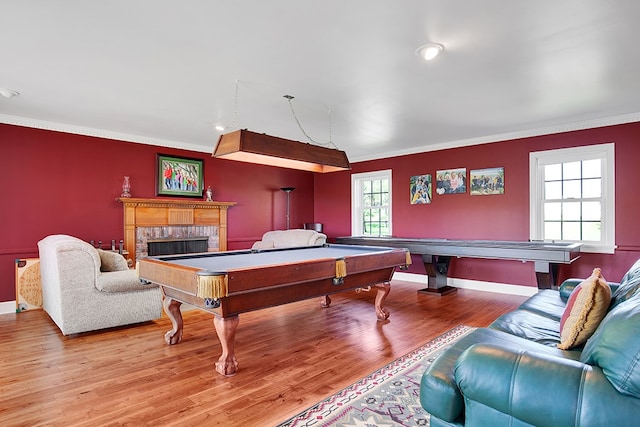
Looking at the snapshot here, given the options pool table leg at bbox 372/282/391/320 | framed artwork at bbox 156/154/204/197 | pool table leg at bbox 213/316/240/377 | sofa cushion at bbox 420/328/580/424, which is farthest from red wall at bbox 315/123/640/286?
pool table leg at bbox 213/316/240/377

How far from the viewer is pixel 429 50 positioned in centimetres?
260

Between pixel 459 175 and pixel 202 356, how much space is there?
15.4ft

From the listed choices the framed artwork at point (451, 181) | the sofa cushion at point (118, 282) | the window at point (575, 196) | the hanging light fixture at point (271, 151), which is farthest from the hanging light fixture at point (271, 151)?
the window at point (575, 196)

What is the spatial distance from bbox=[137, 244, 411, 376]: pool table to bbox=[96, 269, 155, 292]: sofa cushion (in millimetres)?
654

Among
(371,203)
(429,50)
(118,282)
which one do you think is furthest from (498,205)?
(118,282)

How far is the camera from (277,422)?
193 centimetres

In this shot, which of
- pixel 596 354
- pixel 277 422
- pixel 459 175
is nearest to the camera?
pixel 596 354

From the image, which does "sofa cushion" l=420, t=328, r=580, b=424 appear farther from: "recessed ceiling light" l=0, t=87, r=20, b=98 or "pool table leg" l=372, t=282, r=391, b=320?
"recessed ceiling light" l=0, t=87, r=20, b=98

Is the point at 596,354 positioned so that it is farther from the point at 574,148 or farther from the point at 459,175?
the point at 459,175

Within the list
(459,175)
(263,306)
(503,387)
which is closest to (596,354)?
(503,387)

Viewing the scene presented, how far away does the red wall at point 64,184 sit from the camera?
4367 mm

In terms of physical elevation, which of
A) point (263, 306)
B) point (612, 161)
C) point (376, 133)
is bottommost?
point (263, 306)

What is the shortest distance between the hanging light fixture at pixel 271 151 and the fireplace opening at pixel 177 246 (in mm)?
2839

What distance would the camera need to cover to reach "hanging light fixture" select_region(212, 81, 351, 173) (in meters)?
3.01
